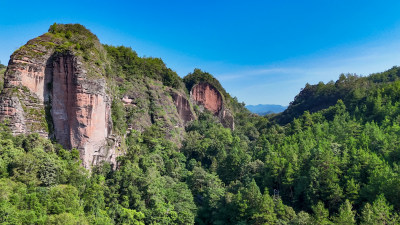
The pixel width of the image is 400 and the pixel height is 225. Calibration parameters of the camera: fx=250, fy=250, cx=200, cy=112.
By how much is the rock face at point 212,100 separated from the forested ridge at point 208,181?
18.2m

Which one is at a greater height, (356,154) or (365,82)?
(365,82)

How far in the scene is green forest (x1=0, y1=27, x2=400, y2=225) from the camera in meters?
21.7

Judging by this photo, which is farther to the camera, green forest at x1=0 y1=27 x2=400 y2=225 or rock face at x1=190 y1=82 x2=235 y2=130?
rock face at x1=190 y1=82 x2=235 y2=130

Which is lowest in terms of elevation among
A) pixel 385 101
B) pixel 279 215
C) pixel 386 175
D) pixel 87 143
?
pixel 279 215

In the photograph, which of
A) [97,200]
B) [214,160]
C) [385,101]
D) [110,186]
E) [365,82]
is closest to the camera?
[97,200]

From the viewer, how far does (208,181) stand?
117ft

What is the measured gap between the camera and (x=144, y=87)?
52188 mm

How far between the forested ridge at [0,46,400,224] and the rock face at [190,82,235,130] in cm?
1818

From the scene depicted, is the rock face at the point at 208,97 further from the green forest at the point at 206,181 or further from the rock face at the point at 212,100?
the green forest at the point at 206,181

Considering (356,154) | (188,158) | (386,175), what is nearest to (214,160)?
(188,158)

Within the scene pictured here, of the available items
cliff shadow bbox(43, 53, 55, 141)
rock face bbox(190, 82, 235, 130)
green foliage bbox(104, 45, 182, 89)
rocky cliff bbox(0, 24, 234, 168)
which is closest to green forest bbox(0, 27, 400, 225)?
green foliage bbox(104, 45, 182, 89)

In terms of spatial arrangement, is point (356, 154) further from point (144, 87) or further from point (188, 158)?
point (144, 87)

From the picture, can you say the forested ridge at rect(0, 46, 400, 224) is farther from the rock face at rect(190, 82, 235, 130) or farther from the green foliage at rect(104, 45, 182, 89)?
the rock face at rect(190, 82, 235, 130)

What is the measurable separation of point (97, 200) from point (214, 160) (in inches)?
897
